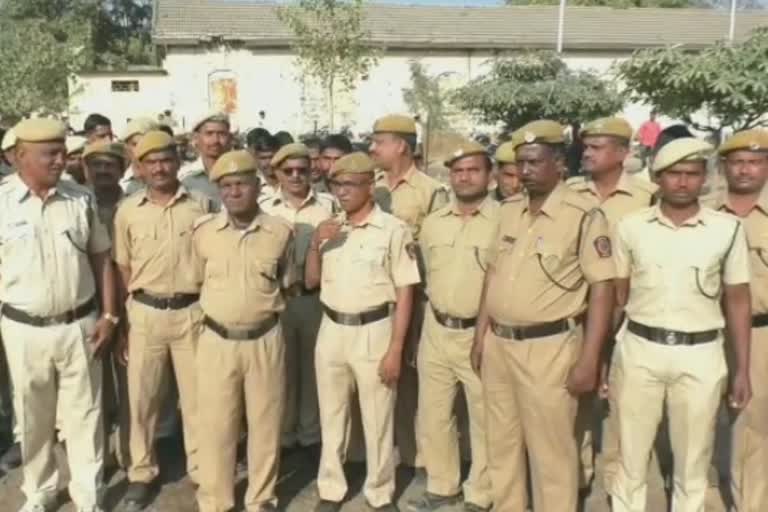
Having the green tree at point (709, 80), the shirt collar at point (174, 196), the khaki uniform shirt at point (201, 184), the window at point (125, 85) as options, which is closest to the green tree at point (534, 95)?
the green tree at point (709, 80)

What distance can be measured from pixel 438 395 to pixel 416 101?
85.4ft

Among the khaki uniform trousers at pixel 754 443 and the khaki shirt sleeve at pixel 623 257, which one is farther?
the khaki uniform trousers at pixel 754 443

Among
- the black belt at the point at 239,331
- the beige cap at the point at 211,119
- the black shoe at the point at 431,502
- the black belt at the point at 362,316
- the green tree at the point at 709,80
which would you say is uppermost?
the green tree at the point at 709,80

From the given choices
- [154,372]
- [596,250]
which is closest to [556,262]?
[596,250]

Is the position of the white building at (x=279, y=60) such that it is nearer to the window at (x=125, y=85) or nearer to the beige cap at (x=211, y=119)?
the window at (x=125, y=85)

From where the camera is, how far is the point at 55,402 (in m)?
4.49

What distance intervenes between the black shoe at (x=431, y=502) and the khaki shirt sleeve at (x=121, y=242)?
6.65ft

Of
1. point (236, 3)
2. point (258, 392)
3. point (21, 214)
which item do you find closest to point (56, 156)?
point (21, 214)

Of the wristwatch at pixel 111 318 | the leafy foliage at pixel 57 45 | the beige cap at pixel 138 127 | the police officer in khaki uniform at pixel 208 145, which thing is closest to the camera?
the wristwatch at pixel 111 318

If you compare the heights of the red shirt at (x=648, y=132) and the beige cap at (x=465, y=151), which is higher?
the beige cap at (x=465, y=151)

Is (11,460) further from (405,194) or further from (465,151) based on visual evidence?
(465,151)

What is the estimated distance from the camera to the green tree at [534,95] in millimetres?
17609

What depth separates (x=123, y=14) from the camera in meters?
49.6

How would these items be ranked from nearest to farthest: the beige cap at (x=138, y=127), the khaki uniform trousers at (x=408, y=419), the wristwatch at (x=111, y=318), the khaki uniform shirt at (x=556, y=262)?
the khaki uniform shirt at (x=556, y=262) → the wristwatch at (x=111, y=318) → the khaki uniform trousers at (x=408, y=419) → the beige cap at (x=138, y=127)
